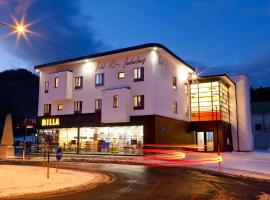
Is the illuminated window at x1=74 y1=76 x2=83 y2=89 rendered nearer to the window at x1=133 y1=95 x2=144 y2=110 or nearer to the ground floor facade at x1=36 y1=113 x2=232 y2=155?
the ground floor facade at x1=36 y1=113 x2=232 y2=155

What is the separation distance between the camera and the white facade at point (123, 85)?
120 ft

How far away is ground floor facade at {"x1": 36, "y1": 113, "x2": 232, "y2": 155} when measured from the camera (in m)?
36.3

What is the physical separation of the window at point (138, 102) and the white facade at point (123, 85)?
0.35 m

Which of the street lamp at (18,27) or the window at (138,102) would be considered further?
the window at (138,102)

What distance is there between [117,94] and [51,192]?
83.7 feet

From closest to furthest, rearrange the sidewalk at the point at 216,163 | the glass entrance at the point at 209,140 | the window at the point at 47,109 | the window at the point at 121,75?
1. the sidewalk at the point at 216,163
2. the window at the point at 121,75
3. the glass entrance at the point at 209,140
4. the window at the point at 47,109

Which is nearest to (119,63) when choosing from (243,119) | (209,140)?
(209,140)

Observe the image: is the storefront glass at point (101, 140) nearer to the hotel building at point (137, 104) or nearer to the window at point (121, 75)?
the hotel building at point (137, 104)

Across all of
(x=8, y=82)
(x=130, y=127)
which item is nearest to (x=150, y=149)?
(x=130, y=127)

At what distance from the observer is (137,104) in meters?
37.0

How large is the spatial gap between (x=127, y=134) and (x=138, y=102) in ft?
12.8

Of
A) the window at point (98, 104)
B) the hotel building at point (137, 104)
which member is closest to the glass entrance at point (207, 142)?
the hotel building at point (137, 104)

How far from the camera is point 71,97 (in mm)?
42438

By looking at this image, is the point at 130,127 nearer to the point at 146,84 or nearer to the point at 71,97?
the point at 146,84
